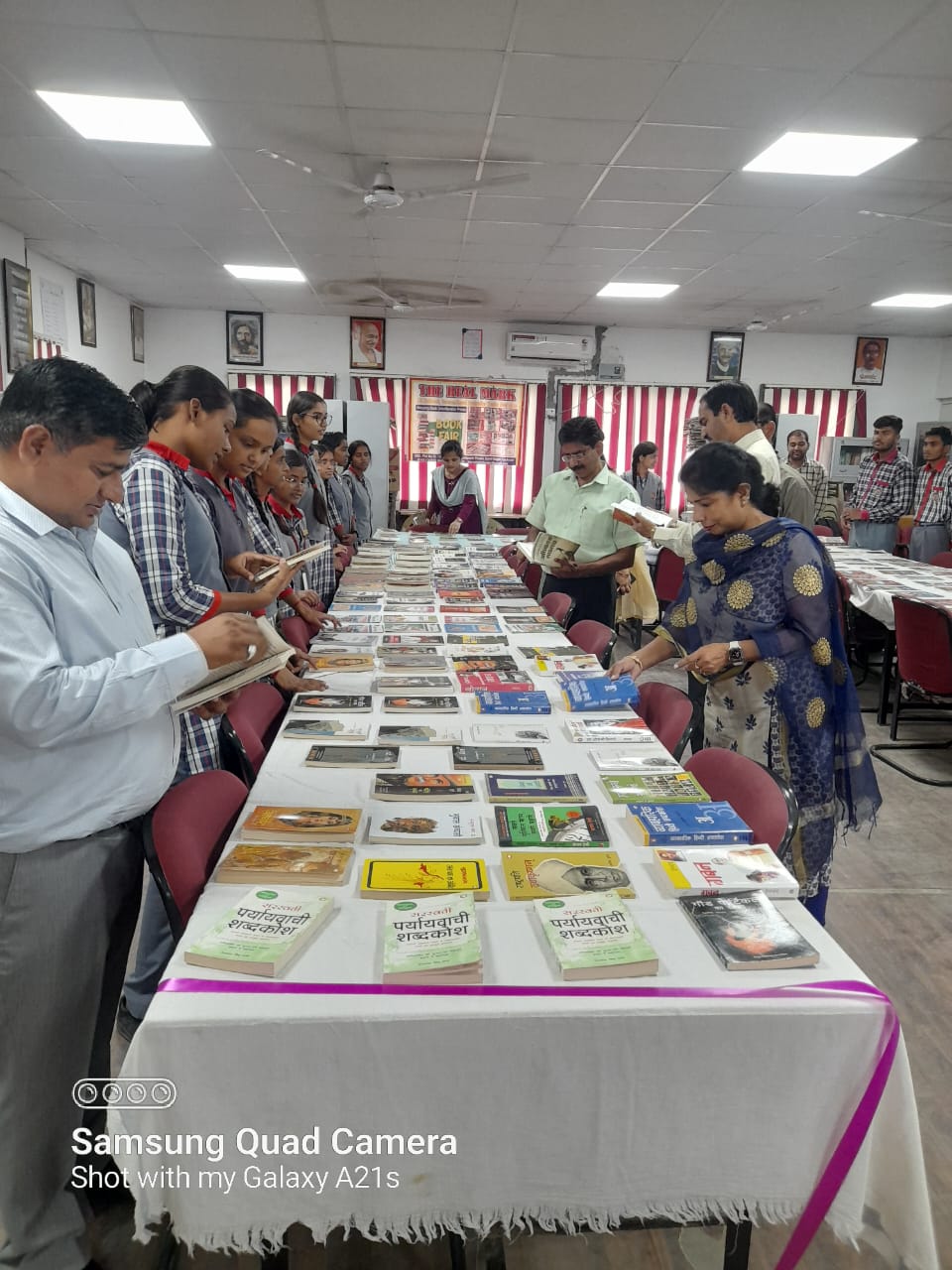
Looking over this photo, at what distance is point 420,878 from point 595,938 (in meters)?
0.33

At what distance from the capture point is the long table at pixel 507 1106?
108 centimetres

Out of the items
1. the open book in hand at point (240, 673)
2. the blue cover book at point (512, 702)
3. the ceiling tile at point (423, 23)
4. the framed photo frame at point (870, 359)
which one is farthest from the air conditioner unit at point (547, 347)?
the open book in hand at point (240, 673)

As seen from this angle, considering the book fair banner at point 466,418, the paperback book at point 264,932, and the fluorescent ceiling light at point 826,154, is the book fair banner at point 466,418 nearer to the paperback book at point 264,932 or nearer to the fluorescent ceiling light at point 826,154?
the fluorescent ceiling light at point 826,154

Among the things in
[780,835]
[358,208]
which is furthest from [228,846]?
[358,208]

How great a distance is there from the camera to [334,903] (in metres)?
1.34

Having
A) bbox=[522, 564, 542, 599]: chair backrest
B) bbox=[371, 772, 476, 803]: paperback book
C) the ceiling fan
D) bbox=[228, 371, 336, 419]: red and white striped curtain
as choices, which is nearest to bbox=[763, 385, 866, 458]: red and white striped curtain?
bbox=[228, 371, 336, 419]: red and white striped curtain

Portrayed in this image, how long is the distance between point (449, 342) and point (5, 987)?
9.79m

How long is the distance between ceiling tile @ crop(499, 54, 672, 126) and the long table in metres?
3.63

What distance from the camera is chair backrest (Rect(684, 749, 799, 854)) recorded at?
5.55ft

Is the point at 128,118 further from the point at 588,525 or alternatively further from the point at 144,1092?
the point at 144,1092

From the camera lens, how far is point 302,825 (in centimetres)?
159

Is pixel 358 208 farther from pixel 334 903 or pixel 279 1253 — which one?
pixel 279 1253

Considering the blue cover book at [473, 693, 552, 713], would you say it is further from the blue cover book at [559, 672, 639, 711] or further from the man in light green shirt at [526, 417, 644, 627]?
the man in light green shirt at [526, 417, 644, 627]

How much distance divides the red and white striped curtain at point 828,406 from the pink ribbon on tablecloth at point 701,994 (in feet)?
34.5
